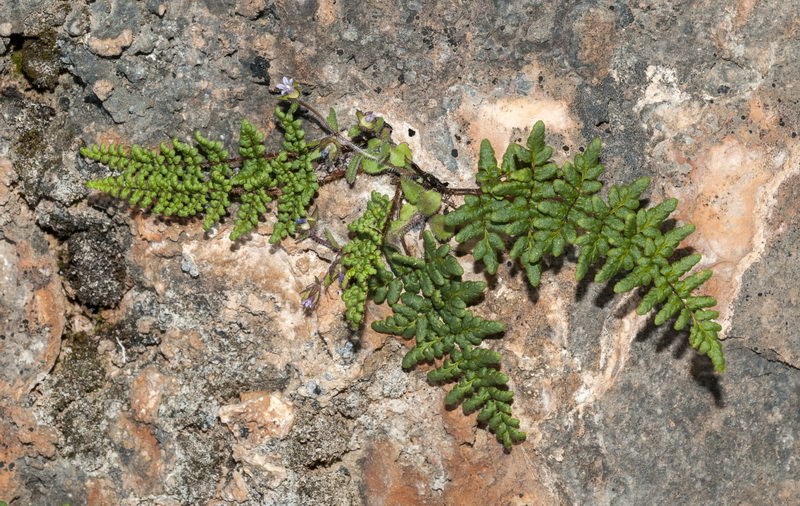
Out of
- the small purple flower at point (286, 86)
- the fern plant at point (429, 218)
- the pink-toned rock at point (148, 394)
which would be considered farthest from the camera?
the pink-toned rock at point (148, 394)

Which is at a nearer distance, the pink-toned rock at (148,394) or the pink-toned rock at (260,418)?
the pink-toned rock at (260,418)

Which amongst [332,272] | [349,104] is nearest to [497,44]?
[349,104]

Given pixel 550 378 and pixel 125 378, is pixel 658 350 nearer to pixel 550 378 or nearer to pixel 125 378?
pixel 550 378

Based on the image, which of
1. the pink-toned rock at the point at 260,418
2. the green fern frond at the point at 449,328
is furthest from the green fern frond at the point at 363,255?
the pink-toned rock at the point at 260,418

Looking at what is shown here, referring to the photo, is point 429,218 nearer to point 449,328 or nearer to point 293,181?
point 449,328

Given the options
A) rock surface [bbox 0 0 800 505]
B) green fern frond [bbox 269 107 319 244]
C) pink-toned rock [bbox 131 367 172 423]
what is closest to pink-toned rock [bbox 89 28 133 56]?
rock surface [bbox 0 0 800 505]

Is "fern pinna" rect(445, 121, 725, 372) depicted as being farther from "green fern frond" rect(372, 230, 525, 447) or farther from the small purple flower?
the small purple flower

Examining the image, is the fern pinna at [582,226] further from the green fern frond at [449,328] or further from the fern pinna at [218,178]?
the fern pinna at [218,178]
